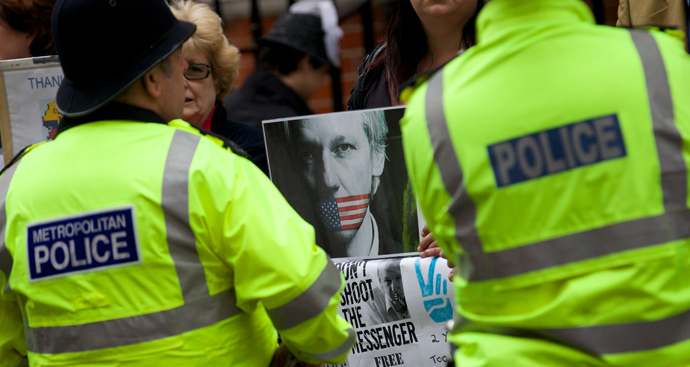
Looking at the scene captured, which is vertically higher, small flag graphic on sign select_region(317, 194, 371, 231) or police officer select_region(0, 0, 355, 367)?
police officer select_region(0, 0, 355, 367)

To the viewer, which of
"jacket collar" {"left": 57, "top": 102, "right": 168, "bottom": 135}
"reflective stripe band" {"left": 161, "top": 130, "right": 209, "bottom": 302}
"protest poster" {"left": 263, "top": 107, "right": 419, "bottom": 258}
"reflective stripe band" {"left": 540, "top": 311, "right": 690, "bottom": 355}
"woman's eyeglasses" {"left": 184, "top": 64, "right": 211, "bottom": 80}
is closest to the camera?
"reflective stripe band" {"left": 540, "top": 311, "right": 690, "bottom": 355}

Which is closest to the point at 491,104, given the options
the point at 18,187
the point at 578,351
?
the point at 578,351

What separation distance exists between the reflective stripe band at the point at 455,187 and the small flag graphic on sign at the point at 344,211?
113 cm

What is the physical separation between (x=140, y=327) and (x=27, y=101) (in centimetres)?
147

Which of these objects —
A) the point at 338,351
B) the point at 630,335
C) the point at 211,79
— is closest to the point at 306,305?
the point at 338,351

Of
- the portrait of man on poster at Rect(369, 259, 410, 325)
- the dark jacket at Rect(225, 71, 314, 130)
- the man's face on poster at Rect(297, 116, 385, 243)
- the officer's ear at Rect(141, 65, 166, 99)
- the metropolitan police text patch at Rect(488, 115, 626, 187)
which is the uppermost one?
the metropolitan police text patch at Rect(488, 115, 626, 187)

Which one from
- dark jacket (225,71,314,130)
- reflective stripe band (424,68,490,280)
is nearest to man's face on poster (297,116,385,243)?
reflective stripe band (424,68,490,280)

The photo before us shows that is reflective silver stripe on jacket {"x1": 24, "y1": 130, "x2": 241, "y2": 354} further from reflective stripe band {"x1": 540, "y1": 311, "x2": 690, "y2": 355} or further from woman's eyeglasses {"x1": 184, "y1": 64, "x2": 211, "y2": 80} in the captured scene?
woman's eyeglasses {"x1": 184, "y1": 64, "x2": 211, "y2": 80}

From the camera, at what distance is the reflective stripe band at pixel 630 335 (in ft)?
5.53

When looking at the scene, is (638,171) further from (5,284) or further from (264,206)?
(5,284)

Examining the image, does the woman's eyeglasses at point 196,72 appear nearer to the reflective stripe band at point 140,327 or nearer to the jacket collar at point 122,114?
the jacket collar at point 122,114

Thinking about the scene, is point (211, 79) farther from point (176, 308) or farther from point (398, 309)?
point (176, 308)

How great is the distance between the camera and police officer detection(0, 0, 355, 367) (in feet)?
6.68

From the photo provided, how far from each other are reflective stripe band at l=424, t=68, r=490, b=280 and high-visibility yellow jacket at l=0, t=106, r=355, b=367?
0.45 meters
